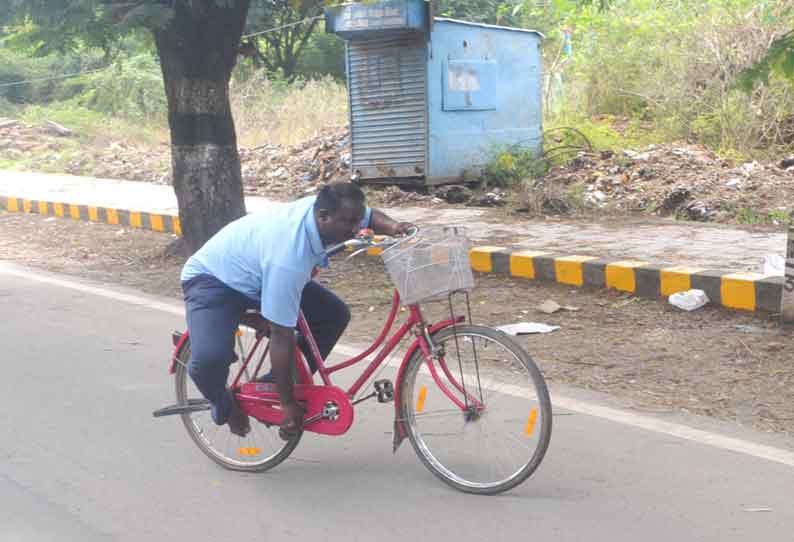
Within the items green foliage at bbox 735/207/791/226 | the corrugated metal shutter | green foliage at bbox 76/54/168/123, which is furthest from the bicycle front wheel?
green foliage at bbox 76/54/168/123

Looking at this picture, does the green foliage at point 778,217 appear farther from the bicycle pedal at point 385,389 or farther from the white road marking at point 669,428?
the bicycle pedal at point 385,389

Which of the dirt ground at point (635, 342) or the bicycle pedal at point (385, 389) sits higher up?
the bicycle pedal at point (385, 389)

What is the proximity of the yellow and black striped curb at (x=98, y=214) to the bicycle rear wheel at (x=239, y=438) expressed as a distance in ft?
22.3

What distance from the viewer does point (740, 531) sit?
364 centimetres

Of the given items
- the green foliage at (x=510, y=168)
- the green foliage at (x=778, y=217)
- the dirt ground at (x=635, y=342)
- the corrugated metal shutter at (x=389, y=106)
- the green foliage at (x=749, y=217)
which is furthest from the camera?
the green foliage at (x=510, y=168)

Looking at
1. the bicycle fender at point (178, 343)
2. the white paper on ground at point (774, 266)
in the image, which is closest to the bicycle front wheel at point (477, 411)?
the bicycle fender at point (178, 343)

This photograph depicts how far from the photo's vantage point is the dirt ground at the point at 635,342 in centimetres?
528

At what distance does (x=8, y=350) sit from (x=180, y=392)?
7.82 ft

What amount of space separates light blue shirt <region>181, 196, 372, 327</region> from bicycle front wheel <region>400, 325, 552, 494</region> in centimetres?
54

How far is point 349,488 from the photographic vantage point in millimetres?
4207

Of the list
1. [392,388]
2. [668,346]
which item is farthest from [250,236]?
[668,346]

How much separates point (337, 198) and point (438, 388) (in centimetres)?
83

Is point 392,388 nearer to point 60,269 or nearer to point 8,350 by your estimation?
point 8,350

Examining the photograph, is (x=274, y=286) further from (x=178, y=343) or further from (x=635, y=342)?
(x=635, y=342)
